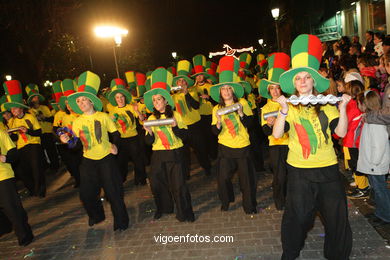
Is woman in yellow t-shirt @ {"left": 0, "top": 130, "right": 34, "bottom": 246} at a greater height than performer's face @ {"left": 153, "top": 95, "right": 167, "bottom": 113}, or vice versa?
performer's face @ {"left": 153, "top": 95, "right": 167, "bottom": 113}

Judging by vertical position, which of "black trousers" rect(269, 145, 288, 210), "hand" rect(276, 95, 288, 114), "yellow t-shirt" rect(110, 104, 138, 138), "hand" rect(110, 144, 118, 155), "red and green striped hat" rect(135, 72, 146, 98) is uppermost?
"red and green striped hat" rect(135, 72, 146, 98)

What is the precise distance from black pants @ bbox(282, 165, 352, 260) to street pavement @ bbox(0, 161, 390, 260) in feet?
1.64

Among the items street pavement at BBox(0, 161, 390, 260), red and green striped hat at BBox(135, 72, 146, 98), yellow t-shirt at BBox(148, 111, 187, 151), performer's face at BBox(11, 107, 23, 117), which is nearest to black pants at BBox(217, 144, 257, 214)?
street pavement at BBox(0, 161, 390, 260)

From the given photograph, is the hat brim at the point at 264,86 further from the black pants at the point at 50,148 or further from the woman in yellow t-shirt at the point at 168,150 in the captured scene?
the black pants at the point at 50,148

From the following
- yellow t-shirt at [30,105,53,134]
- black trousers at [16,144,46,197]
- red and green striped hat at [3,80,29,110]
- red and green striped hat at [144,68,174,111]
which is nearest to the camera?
red and green striped hat at [144,68,174,111]

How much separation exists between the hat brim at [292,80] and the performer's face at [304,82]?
0.05 m

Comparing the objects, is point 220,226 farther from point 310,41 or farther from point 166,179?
point 310,41

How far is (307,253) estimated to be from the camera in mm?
4316

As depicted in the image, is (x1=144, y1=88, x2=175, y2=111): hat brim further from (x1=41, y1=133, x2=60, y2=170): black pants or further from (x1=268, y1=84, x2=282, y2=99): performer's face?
(x1=41, y1=133, x2=60, y2=170): black pants

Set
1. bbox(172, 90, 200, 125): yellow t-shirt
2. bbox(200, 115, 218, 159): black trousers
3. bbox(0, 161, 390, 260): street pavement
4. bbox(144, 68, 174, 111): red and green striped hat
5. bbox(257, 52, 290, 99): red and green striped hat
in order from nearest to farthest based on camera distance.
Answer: bbox(0, 161, 390, 260): street pavement → bbox(257, 52, 290, 99): red and green striped hat → bbox(144, 68, 174, 111): red and green striped hat → bbox(172, 90, 200, 125): yellow t-shirt → bbox(200, 115, 218, 159): black trousers

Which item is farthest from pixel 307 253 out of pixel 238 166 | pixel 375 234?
pixel 238 166

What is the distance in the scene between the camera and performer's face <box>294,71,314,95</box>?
350cm

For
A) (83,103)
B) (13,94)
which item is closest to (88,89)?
(83,103)

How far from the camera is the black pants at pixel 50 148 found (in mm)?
10570
